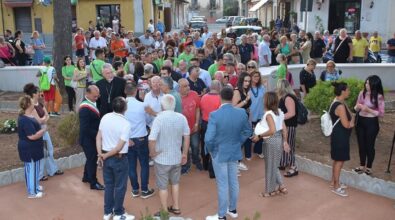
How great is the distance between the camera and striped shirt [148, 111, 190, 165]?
5465 mm

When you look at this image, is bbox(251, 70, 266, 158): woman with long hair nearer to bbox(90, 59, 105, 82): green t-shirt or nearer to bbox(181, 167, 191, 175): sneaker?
bbox(181, 167, 191, 175): sneaker

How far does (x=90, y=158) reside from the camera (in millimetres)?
6555

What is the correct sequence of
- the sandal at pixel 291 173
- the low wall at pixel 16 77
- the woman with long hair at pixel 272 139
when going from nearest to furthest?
the woman with long hair at pixel 272 139, the sandal at pixel 291 173, the low wall at pixel 16 77

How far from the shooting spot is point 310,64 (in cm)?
941

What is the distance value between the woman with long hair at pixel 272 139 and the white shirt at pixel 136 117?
1.57 m

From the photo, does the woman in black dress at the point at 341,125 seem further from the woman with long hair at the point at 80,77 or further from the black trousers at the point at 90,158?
the woman with long hair at the point at 80,77

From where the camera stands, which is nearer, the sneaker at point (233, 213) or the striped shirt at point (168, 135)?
the striped shirt at point (168, 135)

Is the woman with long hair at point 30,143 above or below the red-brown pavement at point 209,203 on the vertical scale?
above

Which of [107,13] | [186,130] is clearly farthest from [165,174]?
[107,13]

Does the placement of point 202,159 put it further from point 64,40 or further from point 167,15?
point 167,15

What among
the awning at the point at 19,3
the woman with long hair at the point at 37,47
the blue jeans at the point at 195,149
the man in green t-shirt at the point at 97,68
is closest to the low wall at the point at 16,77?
the woman with long hair at the point at 37,47

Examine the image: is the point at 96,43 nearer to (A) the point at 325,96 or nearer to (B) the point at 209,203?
(A) the point at 325,96

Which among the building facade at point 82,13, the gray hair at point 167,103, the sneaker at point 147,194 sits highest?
the building facade at point 82,13

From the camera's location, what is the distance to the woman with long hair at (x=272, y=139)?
6035 millimetres
